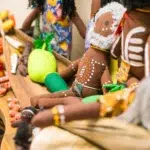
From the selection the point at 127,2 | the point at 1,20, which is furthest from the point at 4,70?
the point at 127,2

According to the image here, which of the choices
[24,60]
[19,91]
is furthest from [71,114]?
[24,60]

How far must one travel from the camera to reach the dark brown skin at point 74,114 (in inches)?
22.6

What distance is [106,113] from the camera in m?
0.58

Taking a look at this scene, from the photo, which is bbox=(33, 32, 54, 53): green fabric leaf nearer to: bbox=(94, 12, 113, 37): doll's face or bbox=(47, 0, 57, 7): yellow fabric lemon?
bbox=(47, 0, 57, 7): yellow fabric lemon

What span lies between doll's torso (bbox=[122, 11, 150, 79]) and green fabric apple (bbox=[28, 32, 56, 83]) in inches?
12.1

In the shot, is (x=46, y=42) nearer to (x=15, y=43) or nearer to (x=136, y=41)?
(x=15, y=43)

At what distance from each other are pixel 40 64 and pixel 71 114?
0.48 metres

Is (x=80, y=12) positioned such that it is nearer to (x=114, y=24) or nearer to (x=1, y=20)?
(x=1, y=20)

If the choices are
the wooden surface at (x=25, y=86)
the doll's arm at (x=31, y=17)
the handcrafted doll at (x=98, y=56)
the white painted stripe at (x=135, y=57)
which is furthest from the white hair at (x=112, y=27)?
the doll's arm at (x=31, y=17)

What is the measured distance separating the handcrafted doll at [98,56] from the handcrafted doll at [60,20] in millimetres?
279

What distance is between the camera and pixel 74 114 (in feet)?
1.89

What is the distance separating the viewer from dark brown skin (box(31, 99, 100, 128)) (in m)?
0.58

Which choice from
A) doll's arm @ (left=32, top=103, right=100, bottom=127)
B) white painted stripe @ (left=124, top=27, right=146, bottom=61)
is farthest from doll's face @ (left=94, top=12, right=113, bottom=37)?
doll's arm @ (left=32, top=103, right=100, bottom=127)

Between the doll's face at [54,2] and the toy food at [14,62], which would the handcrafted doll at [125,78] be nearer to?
the toy food at [14,62]
